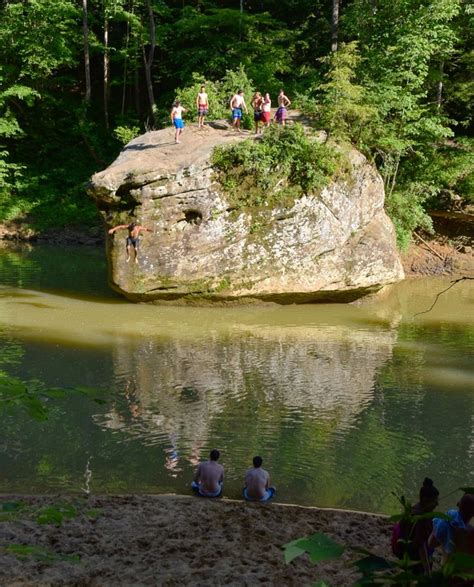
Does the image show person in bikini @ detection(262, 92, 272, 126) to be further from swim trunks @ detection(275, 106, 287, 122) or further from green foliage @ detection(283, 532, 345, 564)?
green foliage @ detection(283, 532, 345, 564)

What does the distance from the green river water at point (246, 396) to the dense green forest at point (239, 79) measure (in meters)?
7.92

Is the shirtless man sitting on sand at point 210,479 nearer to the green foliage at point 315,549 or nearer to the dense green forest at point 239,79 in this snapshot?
the green foliage at point 315,549

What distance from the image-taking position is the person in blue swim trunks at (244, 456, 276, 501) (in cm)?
804

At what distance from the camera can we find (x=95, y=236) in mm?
31312

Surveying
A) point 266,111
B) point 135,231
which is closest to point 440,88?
point 266,111

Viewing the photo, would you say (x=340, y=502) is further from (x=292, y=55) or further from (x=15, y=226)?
(x=292, y=55)

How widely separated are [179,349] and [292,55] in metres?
24.5

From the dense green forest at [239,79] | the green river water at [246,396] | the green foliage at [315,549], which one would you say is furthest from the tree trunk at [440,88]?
the green foliage at [315,549]

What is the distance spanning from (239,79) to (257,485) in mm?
20499

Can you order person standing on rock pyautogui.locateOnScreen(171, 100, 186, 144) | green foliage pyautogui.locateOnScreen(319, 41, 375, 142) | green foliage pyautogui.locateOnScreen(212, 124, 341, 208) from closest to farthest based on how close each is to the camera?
green foliage pyautogui.locateOnScreen(212, 124, 341, 208) → person standing on rock pyautogui.locateOnScreen(171, 100, 186, 144) → green foliage pyautogui.locateOnScreen(319, 41, 375, 142)

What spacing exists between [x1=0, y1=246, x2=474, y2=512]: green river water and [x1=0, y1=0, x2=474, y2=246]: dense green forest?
792 cm

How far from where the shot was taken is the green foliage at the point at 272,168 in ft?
61.8

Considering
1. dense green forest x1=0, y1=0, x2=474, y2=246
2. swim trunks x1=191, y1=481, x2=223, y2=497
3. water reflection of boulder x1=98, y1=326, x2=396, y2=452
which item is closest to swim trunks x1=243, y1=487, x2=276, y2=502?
swim trunks x1=191, y1=481, x2=223, y2=497

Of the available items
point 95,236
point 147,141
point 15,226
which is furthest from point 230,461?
point 15,226
